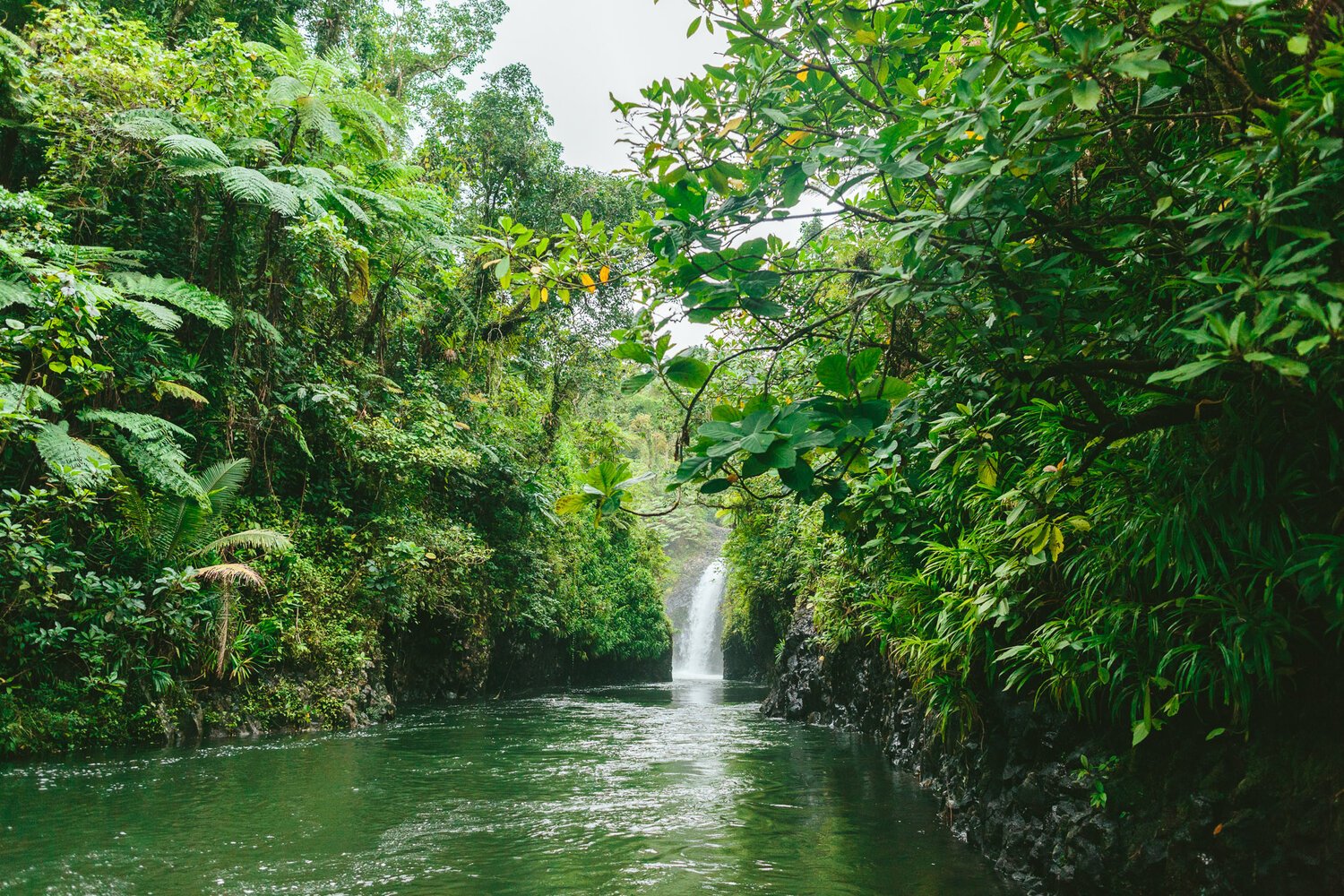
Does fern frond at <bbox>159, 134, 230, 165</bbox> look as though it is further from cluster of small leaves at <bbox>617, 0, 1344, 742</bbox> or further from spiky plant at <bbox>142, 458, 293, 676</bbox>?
cluster of small leaves at <bbox>617, 0, 1344, 742</bbox>

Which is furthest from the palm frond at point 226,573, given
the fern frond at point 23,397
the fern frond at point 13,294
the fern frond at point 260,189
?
the fern frond at point 260,189

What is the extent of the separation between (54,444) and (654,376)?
6.45 m

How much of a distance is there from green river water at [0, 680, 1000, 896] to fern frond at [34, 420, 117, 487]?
2281 millimetres

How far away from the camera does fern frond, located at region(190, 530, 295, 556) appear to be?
23.9 feet

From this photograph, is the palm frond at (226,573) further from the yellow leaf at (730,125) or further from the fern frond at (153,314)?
the yellow leaf at (730,125)

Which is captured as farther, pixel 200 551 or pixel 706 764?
pixel 200 551

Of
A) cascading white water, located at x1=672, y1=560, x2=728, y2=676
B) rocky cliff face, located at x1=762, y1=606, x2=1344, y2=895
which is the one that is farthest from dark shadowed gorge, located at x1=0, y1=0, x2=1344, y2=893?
cascading white water, located at x1=672, y1=560, x2=728, y2=676

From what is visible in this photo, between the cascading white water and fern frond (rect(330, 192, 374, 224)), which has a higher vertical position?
fern frond (rect(330, 192, 374, 224))

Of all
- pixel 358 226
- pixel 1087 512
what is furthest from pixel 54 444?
pixel 1087 512

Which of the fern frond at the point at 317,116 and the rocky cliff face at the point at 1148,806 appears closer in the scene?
the rocky cliff face at the point at 1148,806

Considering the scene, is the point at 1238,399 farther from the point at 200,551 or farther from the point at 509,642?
the point at 509,642

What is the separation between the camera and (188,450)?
8172 mm

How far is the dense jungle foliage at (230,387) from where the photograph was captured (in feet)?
20.4

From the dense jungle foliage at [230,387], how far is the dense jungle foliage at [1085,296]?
8.82 feet
